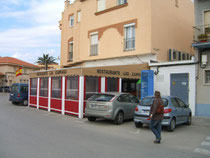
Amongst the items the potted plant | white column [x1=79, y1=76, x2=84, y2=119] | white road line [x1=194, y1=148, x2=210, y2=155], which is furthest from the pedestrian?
the potted plant

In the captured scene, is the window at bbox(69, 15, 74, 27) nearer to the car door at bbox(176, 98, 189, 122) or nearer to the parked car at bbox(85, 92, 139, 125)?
the parked car at bbox(85, 92, 139, 125)

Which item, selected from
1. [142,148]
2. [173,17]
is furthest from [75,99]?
[173,17]

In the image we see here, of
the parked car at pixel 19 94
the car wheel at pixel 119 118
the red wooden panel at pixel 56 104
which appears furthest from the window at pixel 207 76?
the parked car at pixel 19 94

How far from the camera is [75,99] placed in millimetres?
13742

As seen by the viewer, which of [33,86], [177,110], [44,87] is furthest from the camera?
[33,86]

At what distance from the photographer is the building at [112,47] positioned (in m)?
14.2

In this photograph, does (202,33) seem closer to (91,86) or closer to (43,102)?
(91,86)

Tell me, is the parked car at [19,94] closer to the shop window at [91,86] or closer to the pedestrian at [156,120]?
the shop window at [91,86]

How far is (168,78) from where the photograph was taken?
1594 cm

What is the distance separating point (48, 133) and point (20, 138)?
1.23m

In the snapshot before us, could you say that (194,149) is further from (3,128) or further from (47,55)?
(47,55)

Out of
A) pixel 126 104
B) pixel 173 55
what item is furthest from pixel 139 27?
pixel 126 104

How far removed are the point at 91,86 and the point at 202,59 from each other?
7.12 meters

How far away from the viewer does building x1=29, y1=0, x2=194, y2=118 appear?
1417 centimetres
